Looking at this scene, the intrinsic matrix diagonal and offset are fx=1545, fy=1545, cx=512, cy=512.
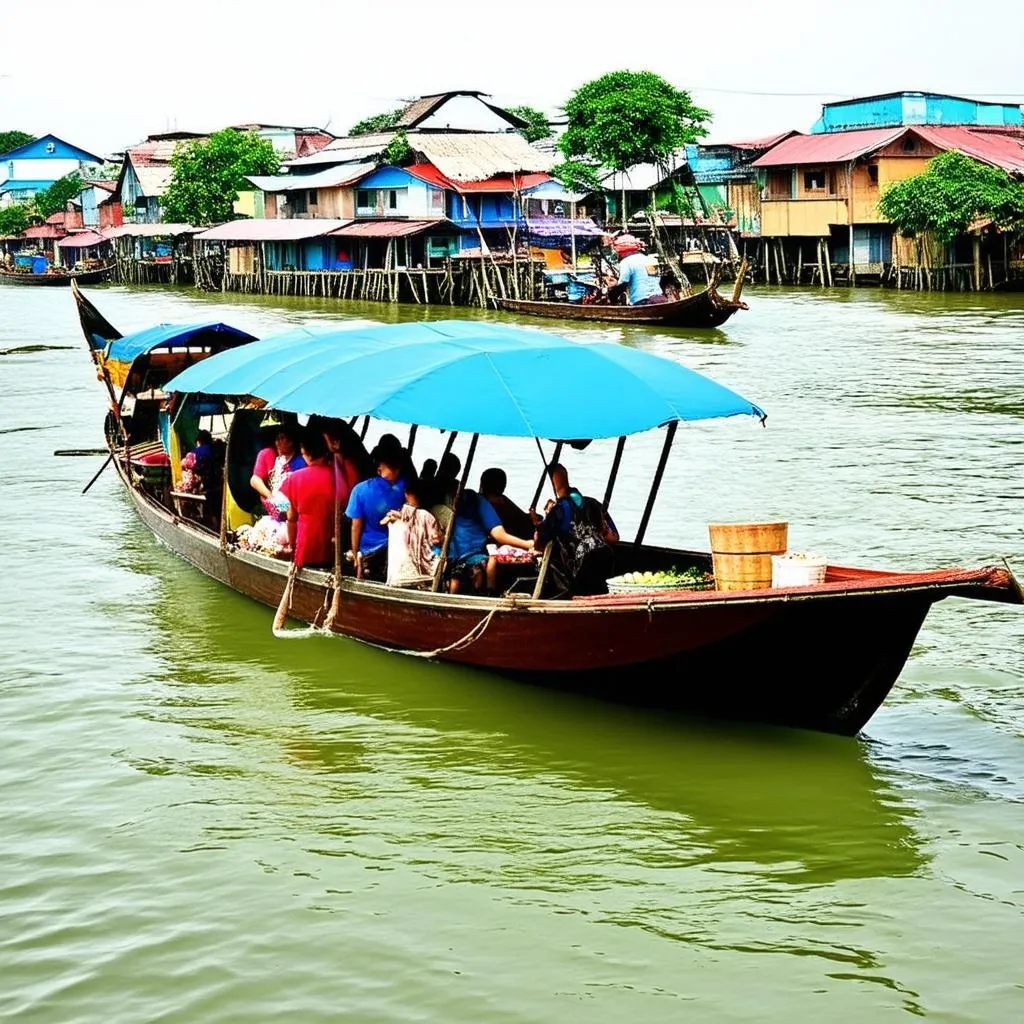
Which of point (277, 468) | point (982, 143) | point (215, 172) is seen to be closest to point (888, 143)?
point (982, 143)

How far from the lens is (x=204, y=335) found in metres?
12.9

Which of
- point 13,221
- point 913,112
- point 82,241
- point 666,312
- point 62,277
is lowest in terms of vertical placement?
point 666,312

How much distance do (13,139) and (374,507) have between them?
97947 mm

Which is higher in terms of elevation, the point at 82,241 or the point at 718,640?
the point at 82,241

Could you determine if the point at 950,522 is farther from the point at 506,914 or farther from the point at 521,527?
the point at 506,914

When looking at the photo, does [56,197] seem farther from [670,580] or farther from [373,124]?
[670,580]

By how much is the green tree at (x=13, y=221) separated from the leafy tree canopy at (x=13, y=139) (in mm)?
19163

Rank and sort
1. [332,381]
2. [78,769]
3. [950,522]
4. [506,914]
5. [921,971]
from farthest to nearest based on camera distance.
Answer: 1. [950,522]
2. [332,381]
3. [78,769]
4. [506,914]
5. [921,971]

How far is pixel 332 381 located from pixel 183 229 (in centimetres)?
5343

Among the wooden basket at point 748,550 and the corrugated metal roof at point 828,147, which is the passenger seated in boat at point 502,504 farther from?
the corrugated metal roof at point 828,147

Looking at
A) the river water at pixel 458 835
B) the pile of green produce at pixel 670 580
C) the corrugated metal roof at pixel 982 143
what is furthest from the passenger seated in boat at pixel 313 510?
the corrugated metal roof at pixel 982 143

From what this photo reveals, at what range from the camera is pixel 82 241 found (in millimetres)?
68500

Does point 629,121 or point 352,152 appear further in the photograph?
point 352,152

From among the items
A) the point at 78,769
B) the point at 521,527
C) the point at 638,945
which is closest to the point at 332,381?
the point at 521,527
